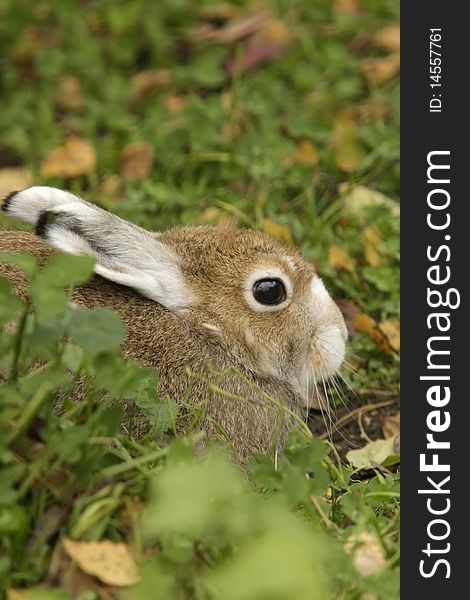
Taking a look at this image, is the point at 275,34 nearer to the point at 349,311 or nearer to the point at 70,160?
the point at 70,160

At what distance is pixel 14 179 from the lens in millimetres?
5984

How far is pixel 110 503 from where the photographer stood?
3.02 meters

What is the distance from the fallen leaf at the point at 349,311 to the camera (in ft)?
16.6

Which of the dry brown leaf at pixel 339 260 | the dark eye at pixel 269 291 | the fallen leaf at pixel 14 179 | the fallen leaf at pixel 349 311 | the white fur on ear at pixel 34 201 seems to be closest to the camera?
the white fur on ear at pixel 34 201

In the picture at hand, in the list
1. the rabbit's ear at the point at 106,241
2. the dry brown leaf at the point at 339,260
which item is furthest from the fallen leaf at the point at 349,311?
the rabbit's ear at the point at 106,241

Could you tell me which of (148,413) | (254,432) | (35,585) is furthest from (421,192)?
(35,585)

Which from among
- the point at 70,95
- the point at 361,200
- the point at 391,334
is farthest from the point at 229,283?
the point at 70,95

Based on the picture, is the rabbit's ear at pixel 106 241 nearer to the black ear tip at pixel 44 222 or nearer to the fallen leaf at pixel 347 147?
the black ear tip at pixel 44 222

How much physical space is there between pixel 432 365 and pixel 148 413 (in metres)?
1.05

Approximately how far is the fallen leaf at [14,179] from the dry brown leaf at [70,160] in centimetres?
9

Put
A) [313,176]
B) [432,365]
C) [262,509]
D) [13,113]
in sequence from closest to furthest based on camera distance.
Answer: [262,509] → [432,365] → [313,176] → [13,113]

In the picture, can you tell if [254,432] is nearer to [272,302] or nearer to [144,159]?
[272,302]

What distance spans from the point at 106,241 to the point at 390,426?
56.9 inches

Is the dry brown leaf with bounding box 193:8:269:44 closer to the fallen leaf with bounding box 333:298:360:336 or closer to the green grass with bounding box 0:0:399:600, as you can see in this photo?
the green grass with bounding box 0:0:399:600
